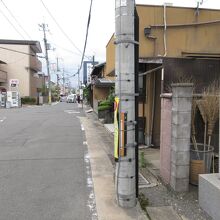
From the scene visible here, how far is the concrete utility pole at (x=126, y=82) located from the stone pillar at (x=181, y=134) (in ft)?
3.25

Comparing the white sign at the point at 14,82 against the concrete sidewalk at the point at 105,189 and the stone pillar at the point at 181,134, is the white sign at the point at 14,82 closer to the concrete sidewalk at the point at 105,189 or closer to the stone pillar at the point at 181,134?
the concrete sidewalk at the point at 105,189

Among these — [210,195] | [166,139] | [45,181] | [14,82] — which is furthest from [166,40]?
[14,82]

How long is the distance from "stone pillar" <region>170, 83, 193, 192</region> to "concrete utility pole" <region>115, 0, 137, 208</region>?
39.0 inches

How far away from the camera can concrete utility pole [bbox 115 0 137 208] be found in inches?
179

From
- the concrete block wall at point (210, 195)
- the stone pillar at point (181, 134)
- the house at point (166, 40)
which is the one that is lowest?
the concrete block wall at point (210, 195)

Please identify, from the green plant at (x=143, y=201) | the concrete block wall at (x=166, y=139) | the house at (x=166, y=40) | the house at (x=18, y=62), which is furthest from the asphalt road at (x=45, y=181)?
the house at (x=18, y=62)

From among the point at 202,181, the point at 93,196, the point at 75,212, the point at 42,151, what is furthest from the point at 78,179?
the point at 42,151

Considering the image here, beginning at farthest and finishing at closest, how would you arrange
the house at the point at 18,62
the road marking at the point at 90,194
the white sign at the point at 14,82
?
the house at the point at 18,62, the white sign at the point at 14,82, the road marking at the point at 90,194

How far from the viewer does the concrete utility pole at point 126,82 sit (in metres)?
4.55

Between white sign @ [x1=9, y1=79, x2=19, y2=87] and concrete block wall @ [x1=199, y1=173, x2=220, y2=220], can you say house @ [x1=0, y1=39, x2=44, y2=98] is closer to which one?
white sign @ [x1=9, y1=79, x2=19, y2=87]

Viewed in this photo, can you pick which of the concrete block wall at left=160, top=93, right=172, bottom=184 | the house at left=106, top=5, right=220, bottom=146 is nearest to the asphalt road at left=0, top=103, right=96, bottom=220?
the concrete block wall at left=160, top=93, right=172, bottom=184

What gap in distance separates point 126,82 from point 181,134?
1.43 meters

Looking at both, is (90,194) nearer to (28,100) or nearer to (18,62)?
(28,100)

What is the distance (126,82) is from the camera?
459 cm
